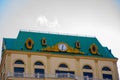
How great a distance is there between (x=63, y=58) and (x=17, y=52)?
10.7 meters

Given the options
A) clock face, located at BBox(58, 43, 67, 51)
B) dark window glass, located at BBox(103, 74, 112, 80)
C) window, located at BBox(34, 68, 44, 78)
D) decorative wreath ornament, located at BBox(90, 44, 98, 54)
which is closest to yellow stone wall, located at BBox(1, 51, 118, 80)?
dark window glass, located at BBox(103, 74, 112, 80)

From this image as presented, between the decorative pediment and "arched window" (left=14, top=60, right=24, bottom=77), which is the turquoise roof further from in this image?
"arched window" (left=14, top=60, right=24, bottom=77)

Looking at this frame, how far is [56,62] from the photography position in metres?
79.6

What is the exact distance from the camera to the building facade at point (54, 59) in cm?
7662

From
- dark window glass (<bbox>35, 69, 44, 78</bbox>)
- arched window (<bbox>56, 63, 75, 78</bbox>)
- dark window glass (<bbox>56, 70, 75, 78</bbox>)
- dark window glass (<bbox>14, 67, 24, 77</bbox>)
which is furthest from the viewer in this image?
arched window (<bbox>56, 63, 75, 78</bbox>)

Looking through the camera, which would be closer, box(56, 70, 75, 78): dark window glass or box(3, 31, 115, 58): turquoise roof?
box(56, 70, 75, 78): dark window glass

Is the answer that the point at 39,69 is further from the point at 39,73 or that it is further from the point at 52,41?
the point at 52,41

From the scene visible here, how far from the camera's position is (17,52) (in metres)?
77.3

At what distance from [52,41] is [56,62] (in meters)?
5.99

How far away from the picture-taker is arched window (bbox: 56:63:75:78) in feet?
251

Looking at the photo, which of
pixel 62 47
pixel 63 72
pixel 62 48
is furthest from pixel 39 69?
pixel 62 47

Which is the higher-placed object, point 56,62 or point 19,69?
point 56,62

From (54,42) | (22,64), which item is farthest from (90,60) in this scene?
(22,64)

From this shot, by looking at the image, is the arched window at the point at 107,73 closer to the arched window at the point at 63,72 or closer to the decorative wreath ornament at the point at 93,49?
the decorative wreath ornament at the point at 93,49
